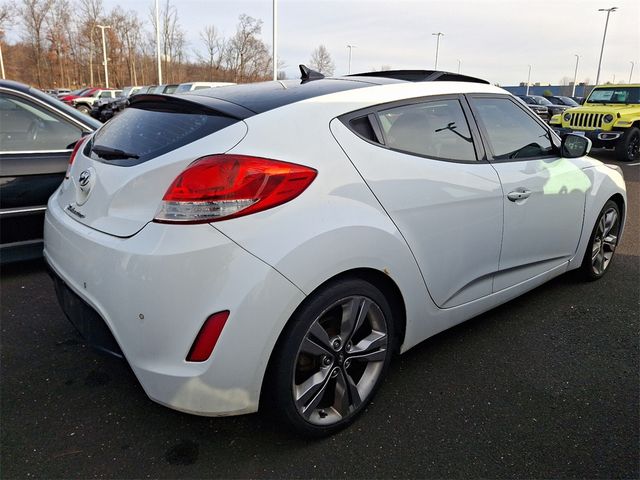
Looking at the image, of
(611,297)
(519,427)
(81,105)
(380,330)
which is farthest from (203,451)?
(81,105)

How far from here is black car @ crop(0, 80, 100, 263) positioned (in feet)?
12.1

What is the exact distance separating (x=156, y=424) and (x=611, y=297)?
11.0 ft

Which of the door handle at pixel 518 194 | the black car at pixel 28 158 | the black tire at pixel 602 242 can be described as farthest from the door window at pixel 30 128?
the black tire at pixel 602 242

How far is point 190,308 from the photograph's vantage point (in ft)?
5.63

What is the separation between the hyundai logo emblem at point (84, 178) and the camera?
2.23 m

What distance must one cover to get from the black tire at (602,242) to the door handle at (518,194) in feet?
4.07

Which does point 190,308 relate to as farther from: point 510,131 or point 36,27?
point 36,27

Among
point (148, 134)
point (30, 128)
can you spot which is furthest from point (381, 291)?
point (30, 128)

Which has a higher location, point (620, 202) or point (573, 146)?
point (573, 146)

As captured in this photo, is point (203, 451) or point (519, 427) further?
point (519, 427)

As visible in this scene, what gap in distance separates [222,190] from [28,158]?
2.83 metres

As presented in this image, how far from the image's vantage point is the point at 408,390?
251cm

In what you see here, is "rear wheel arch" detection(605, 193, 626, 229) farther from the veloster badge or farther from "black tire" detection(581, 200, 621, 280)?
the veloster badge

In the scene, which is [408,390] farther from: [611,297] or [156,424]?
[611,297]
